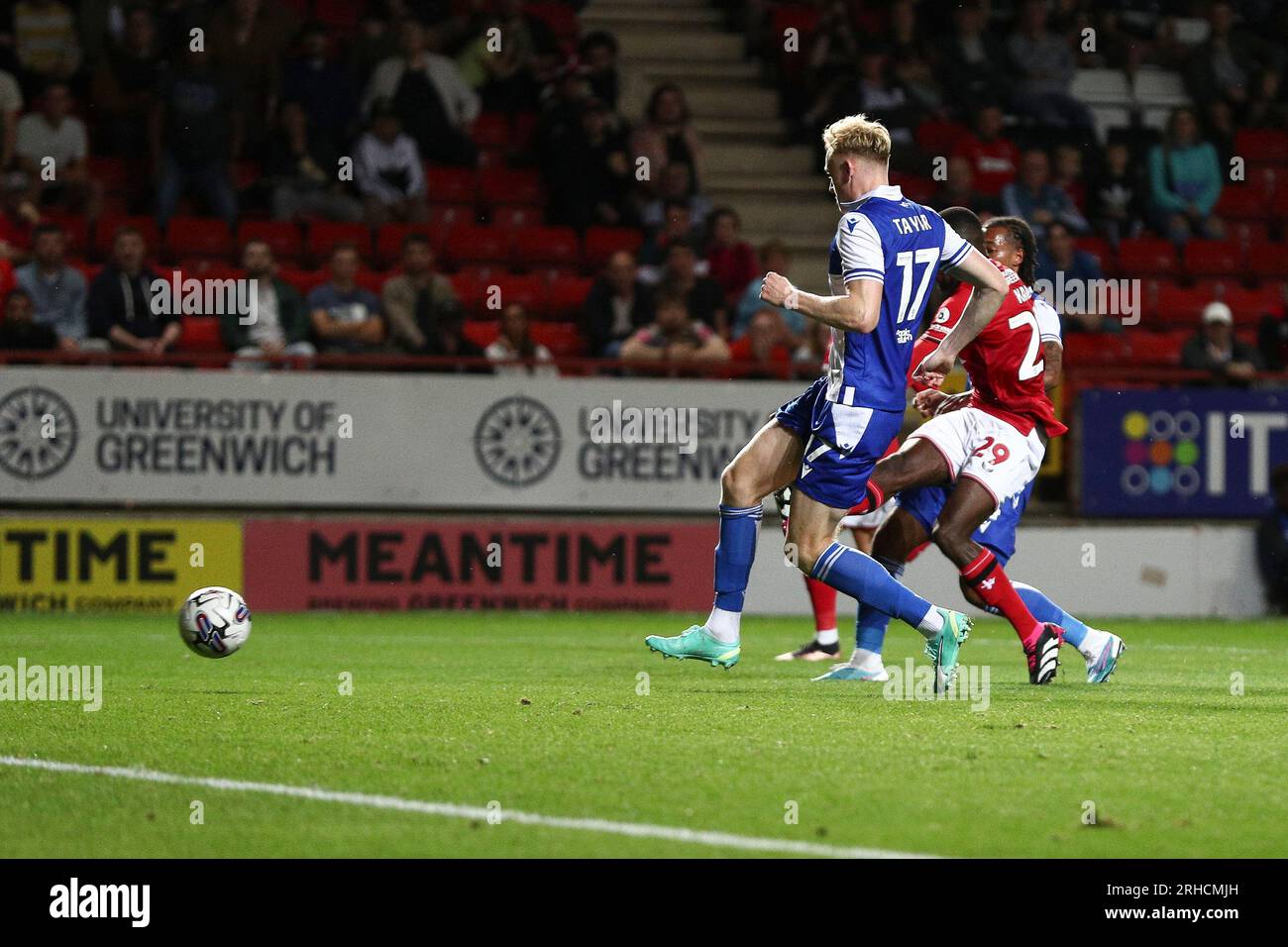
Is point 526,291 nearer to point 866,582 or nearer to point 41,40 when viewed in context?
point 41,40

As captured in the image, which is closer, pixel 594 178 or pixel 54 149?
pixel 54 149

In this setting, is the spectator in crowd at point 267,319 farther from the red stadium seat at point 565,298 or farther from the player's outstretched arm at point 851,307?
the player's outstretched arm at point 851,307

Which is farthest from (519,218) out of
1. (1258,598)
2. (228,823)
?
(228,823)

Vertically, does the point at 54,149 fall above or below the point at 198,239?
above

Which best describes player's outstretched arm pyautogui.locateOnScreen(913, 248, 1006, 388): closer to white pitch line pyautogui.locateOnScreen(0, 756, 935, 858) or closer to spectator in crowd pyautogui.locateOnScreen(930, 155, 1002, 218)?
white pitch line pyautogui.locateOnScreen(0, 756, 935, 858)

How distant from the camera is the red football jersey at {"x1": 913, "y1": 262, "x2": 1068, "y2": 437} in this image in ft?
30.0

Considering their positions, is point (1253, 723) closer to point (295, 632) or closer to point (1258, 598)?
→ point (295, 632)

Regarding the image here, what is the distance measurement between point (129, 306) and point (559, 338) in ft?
11.8

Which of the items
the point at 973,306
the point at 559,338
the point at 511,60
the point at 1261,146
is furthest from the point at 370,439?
the point at 1261,146

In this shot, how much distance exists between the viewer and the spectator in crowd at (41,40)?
1777 cm

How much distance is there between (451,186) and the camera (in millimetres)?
18266

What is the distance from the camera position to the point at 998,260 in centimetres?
938

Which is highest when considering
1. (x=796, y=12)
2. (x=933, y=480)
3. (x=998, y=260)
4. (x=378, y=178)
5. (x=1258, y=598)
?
(x=796, y=12)

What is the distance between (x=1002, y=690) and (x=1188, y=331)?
10.7 meters
